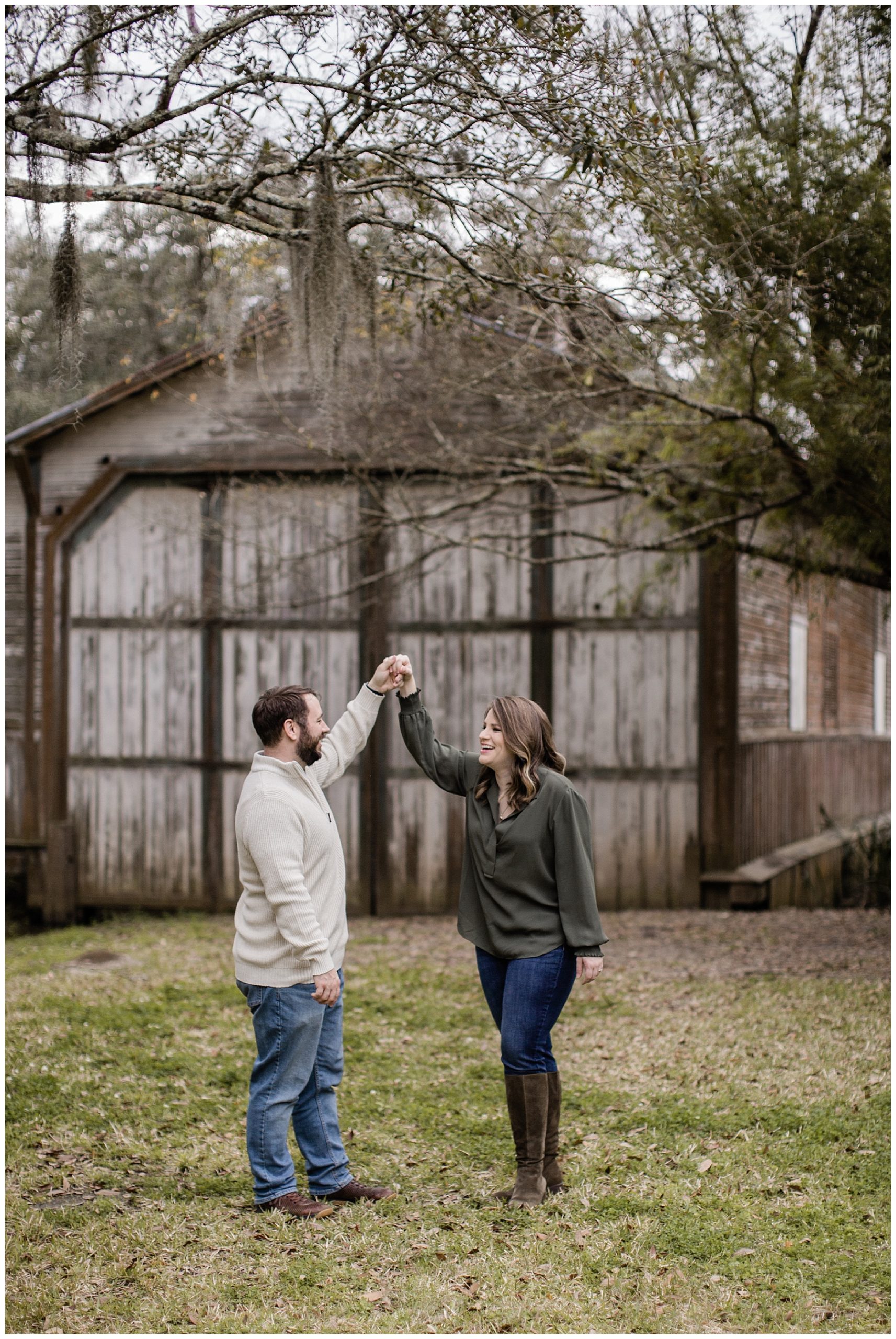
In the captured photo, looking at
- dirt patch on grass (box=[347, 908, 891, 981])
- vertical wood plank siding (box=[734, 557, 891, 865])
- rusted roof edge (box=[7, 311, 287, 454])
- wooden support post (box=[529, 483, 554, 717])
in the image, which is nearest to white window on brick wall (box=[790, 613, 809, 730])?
vertical wood plank siding (box=[734, 557, 891, 865])

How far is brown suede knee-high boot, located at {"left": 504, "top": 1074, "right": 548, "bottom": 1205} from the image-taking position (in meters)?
4.39

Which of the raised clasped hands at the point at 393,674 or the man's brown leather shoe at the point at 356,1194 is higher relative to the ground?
the raised clasped hands at the point at 393,674

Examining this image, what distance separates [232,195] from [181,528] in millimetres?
6850

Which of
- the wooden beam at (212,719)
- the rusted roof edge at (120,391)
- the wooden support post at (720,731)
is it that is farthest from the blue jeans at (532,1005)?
the rusted roof edge at (120,391)

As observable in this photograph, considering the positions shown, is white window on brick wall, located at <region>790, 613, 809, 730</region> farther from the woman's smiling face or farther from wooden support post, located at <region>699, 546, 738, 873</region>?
the woman's smiling face

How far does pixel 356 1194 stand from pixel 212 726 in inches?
272

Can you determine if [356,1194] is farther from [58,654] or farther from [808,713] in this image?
[808,713]

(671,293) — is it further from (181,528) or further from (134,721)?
(134,721)

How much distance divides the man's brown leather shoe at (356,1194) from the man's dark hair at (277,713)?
5.52ft

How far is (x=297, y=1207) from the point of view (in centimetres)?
436

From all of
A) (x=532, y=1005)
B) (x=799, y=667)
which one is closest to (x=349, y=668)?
(x=799, y=667)

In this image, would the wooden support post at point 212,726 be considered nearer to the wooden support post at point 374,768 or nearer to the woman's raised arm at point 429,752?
the wooden support post at point 374,768

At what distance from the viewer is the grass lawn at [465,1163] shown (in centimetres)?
380

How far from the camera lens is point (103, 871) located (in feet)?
36.9
